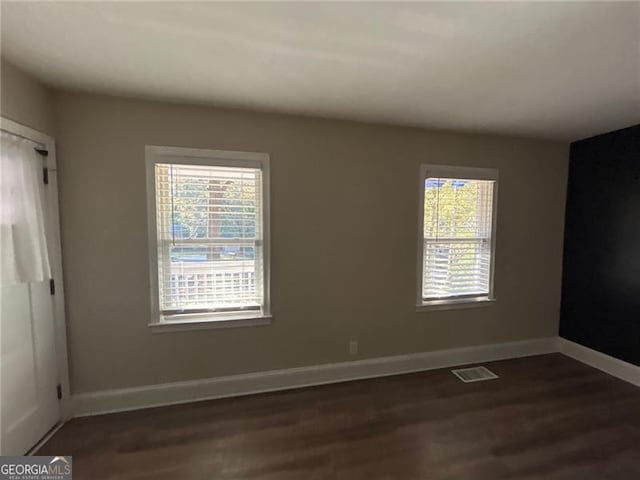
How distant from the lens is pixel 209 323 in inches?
104

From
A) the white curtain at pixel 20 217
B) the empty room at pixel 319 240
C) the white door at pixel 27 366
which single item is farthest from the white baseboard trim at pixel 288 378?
the white curtain at pixel 20 217

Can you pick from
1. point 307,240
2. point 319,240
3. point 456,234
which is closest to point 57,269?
point 307,240

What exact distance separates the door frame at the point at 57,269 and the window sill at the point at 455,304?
3.03 meters

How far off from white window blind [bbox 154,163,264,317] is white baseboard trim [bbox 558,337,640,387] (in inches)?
139

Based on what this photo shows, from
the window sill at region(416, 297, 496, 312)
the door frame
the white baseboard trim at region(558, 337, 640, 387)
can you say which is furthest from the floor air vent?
the door frame

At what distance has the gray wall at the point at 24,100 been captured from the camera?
1.78 m

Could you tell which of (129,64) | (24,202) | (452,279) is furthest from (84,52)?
(452,279)

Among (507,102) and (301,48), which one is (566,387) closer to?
(507,102)

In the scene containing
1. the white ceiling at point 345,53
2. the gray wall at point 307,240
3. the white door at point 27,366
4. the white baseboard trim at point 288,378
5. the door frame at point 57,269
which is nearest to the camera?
the white ceiling at point 345,53

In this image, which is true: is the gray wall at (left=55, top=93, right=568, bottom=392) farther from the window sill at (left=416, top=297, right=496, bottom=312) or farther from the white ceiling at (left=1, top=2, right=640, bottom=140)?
the white ceiling at (left=1, top=2, right=640, bottom=140)

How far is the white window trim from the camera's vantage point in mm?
2453

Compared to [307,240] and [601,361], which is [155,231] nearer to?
[307,240]

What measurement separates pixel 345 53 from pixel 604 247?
3360 millimetres

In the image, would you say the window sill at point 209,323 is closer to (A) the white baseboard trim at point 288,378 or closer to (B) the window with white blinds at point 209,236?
(B) the window with white blinds at point 209,236
